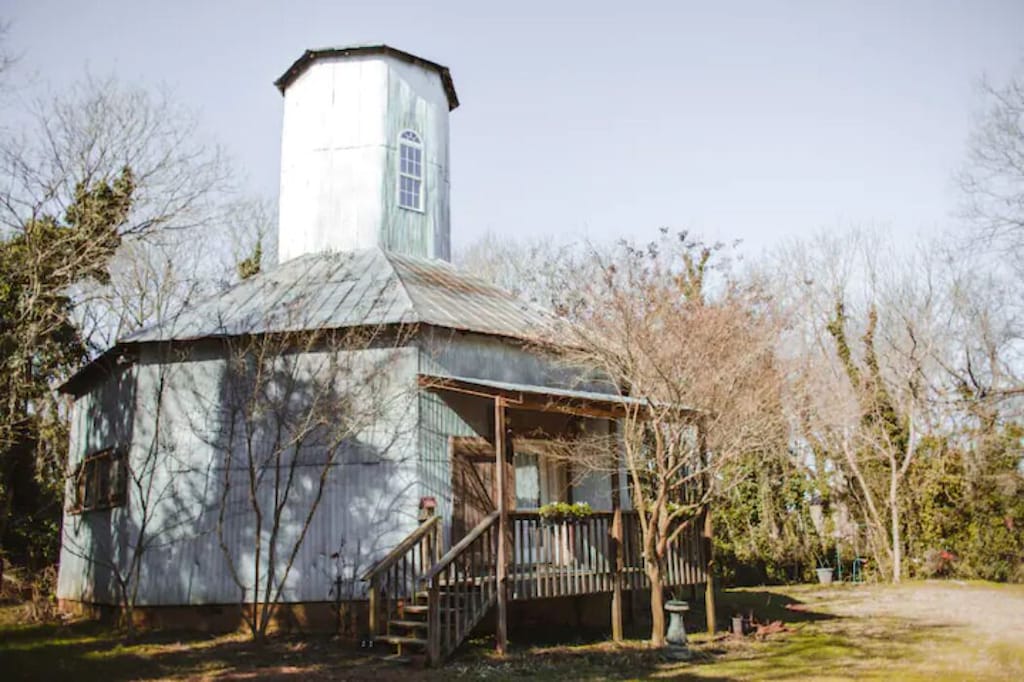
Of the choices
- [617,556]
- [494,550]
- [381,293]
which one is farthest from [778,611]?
[381,293]

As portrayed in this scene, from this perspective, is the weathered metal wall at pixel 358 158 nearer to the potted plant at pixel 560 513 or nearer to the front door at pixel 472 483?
the front door at pixel 472 483

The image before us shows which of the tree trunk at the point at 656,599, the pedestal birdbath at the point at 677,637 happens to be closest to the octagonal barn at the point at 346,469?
the tree trunk at the point at 656,599

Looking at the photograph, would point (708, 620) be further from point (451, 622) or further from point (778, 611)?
point (451, 622)

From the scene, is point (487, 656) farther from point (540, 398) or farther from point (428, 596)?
point (540, 398)

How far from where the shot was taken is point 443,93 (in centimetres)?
1959

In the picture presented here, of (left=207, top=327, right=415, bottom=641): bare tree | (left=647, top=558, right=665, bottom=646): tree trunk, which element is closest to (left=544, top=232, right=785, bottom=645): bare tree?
(left=647, top=558, right=665, bottom=646): tree trunk

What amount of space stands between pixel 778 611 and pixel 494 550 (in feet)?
23.7

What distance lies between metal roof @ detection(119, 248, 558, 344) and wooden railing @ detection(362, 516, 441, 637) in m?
3.33

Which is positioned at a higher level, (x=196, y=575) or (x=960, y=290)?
(x=960, y=290)

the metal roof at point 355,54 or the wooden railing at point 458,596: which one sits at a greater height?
the metal roof at point 355,54

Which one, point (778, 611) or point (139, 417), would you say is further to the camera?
point (778, 611)

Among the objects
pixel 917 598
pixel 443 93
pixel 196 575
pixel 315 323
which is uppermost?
pixel 443 93

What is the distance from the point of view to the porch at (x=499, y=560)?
37.4 feet

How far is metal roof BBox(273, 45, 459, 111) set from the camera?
730 inches
